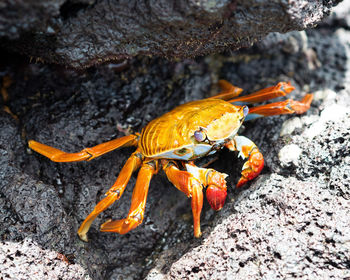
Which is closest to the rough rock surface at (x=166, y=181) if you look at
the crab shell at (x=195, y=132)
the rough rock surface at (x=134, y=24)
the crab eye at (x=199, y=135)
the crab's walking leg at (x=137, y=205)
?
the crab's walking leg at (x=137, y=205)

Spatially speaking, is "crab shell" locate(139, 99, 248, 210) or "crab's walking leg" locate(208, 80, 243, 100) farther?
"crab's walking leg" locate(208, 80, 243, 100)

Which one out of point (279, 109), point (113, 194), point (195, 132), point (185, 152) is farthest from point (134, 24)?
point (279, 109)

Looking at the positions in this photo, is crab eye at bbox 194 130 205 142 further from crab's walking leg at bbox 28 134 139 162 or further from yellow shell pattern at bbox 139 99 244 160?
crab's walking leg at bbox 28 134 139 162

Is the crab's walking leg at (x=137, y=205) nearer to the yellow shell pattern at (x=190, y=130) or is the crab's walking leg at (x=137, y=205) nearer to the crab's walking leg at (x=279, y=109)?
the yellow shell pattern at (x=190, y=130)

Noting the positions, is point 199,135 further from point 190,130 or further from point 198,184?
point 198,184

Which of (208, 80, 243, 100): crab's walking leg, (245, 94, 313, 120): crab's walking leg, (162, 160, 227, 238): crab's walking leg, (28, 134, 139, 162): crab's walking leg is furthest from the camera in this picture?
(208, 80, 243, 100): crab's walking leg

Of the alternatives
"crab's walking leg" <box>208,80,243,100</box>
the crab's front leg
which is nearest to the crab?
the crab's front leg

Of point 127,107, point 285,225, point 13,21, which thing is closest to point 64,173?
point 127,107

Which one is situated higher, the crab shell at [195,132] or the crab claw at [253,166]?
the crab shell at [195,132]
